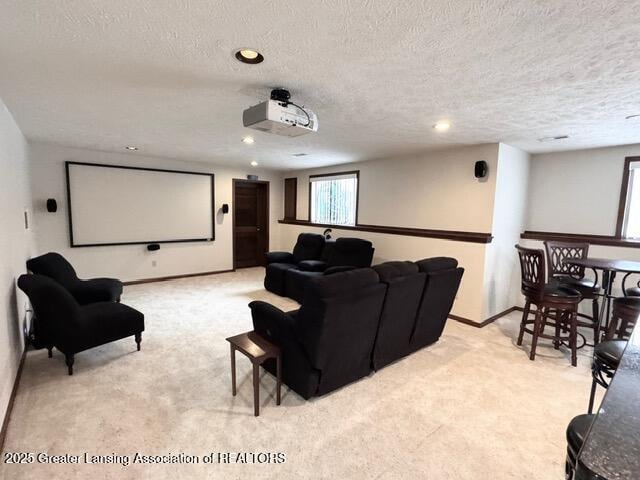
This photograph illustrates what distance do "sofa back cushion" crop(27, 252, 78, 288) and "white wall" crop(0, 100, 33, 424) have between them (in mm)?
105

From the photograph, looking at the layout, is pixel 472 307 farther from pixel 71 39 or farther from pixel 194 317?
pixel 71 39

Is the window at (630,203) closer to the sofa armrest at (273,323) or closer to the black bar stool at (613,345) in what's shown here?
the black bar stool at (613,345)

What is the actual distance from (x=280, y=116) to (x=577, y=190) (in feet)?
13.6

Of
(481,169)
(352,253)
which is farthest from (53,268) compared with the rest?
(481,169)

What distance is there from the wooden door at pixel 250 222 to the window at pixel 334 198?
126cm

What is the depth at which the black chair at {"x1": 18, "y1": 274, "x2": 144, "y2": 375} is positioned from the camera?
2.45m

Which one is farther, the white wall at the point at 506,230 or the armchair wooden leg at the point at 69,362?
the white wall at the point at 506,230

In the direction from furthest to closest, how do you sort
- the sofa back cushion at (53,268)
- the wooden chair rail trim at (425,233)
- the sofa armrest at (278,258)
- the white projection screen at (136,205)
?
the sofa armrest at (278,258) → the white projection screen at (136,205) → the wooden chair rail trim at (425,233) → the sofa back cushion at (53,268)

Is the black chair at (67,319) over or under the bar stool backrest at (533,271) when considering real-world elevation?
under

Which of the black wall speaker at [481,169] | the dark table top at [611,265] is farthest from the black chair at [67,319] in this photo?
the dark table top at [611,265]

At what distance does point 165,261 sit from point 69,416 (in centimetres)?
401

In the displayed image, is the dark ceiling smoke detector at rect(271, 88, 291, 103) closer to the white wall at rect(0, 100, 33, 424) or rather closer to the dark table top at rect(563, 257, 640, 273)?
the white wall at rect(0, 100, 33, 424)

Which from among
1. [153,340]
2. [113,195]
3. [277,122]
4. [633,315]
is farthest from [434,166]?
[113,195]

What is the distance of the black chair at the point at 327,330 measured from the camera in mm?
2008
